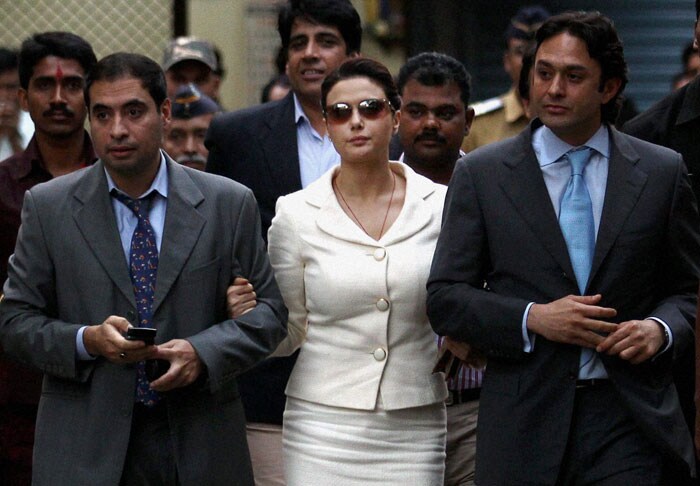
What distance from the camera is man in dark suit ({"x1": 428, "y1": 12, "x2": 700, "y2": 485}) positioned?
542 cm

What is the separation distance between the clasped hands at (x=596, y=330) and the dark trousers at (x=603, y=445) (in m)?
0.18

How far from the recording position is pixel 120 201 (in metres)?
5.79

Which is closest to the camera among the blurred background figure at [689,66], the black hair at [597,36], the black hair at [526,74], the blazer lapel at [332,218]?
the black hair at [597,36]

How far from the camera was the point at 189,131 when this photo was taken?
8398 millimetres

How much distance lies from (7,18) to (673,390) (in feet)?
29.1

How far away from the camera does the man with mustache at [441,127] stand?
6656 millimetres

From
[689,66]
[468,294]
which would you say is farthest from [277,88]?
[468,294]

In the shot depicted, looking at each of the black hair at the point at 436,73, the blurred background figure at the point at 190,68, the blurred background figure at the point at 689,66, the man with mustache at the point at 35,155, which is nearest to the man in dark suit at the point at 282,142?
the black hair at the point at 436,73

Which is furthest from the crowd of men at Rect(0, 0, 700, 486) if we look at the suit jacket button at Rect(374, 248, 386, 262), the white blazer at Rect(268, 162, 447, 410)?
the suit jacket button at Rect(374, 248, 386, 262)

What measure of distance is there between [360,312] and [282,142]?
4.81 feet

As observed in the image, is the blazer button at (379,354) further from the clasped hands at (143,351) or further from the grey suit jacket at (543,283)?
the clasped hands at (143,351)

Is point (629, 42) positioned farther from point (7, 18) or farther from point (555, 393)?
point (555, 393)

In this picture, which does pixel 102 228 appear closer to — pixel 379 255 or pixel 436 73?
pixel 379 255

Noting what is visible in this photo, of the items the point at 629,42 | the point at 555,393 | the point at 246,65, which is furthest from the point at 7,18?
the point at 555,393
